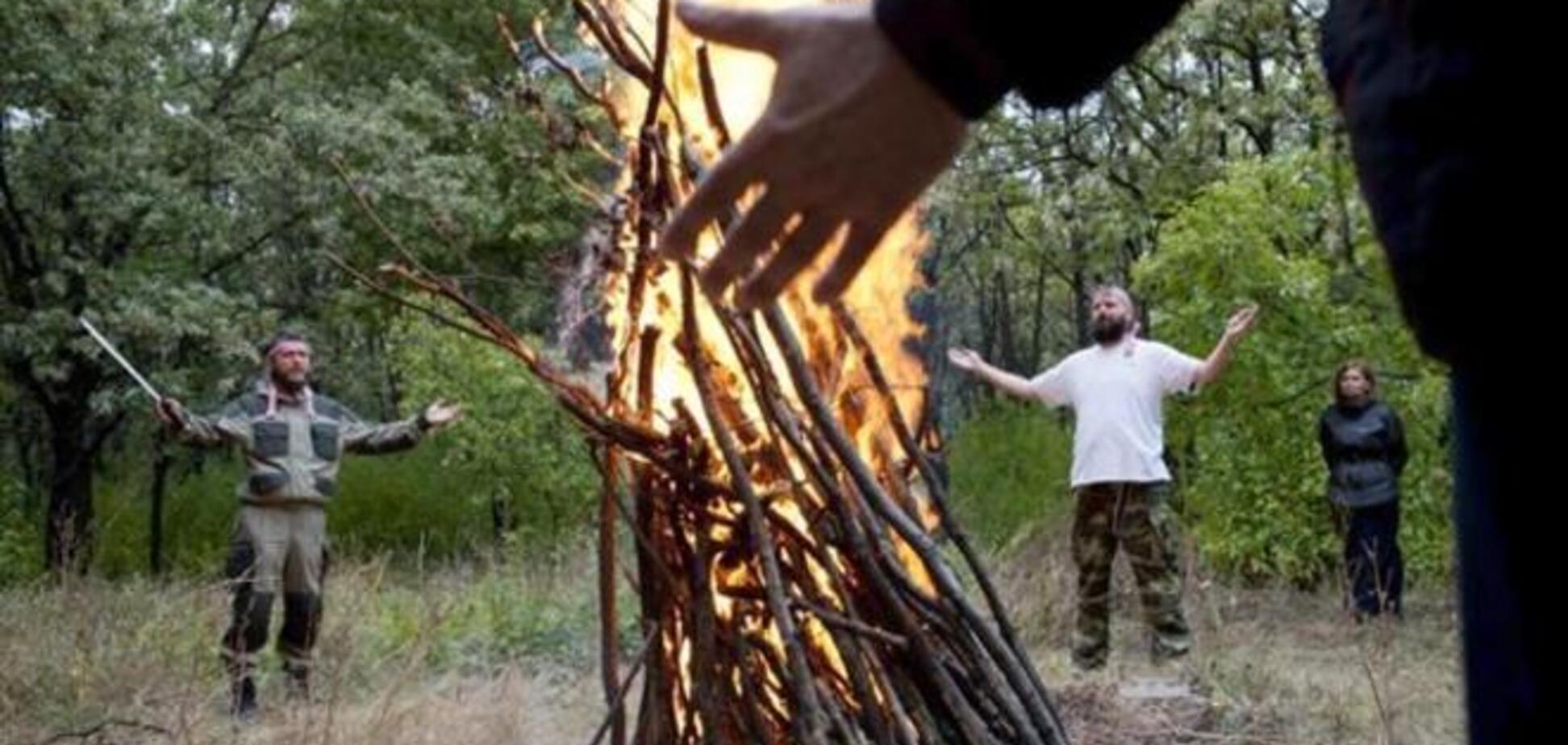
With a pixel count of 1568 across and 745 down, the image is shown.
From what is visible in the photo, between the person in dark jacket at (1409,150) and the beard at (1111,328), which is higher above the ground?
the beard at (1111,328)

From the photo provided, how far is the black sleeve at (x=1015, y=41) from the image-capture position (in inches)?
37.1

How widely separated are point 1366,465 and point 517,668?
4431mm

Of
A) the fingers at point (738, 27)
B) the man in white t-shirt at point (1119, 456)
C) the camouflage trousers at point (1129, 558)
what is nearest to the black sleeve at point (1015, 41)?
the fingers at point (738, 27)

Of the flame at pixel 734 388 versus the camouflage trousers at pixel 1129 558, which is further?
the camouflage trousers at pixel 1129 558

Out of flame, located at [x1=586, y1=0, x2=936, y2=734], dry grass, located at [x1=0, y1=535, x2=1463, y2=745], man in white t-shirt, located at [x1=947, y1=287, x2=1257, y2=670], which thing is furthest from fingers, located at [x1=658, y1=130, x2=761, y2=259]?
man in white t-shirt, located at [x1=947, y1=287, x2=1257, y2=670]

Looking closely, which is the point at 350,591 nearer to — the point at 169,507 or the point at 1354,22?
the point at 1354,22

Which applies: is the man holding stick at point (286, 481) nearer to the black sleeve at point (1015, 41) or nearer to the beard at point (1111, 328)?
the beard at point (1111, 328)

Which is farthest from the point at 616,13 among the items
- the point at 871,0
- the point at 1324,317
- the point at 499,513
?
the point at 499,513

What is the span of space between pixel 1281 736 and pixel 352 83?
1460 cm

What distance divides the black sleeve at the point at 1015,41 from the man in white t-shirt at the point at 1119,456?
660 centimetres

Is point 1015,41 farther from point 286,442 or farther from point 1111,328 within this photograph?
point 286,442

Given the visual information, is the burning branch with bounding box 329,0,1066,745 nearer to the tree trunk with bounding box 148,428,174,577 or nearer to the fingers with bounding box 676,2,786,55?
the fingers with bounding box 676,2,786,55

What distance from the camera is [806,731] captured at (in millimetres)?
3367

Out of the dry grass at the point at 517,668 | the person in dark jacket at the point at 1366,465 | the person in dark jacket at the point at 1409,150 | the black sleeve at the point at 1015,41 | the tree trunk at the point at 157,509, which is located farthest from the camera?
the tree trunk at the point at 157,509
